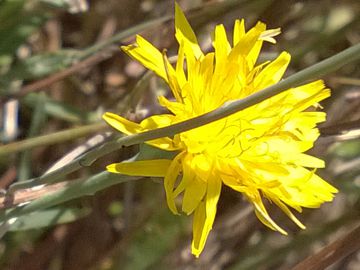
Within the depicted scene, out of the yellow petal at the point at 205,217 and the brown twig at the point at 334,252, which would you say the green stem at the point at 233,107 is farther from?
the brown twig at the point at 334,252

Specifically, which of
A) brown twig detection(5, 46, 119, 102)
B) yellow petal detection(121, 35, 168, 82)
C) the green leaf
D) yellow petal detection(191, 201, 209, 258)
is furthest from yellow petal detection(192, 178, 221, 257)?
brown twig detection(5, 46, 119, 102)

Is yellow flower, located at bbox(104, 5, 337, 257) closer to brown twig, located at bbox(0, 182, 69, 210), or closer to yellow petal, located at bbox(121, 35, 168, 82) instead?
yellow petal, located at bbox(121, 35, 168, 82)

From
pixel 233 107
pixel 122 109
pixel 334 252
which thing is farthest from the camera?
pixel 122 109

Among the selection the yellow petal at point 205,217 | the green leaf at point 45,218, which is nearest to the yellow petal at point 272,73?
the yellow petal at point 205,217

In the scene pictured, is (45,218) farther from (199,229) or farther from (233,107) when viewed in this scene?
(233,107)

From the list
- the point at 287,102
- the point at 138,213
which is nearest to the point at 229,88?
the point at 287,102

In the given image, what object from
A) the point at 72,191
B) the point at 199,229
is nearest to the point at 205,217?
the point at 199,229
